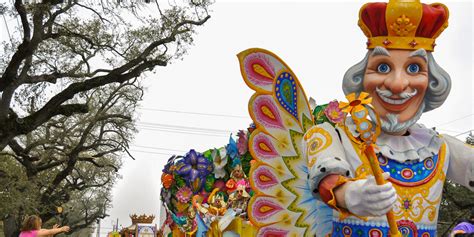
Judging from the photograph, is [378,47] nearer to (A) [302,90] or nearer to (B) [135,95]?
(A) [302,90]

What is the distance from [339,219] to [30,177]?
17.4 m

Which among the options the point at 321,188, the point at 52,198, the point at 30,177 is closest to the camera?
the point at 321,188

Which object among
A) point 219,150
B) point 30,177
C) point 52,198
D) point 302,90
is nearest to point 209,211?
point 219,150

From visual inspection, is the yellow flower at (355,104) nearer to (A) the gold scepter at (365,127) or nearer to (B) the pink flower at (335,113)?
(A) the gold scepter at (365,127)

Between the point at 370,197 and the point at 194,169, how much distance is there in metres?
8.38

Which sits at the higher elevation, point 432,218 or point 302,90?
point 302,90

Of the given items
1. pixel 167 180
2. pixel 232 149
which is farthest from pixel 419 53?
pixel 167 180

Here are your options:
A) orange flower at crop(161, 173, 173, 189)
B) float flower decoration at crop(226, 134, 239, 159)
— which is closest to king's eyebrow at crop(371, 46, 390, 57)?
float flower decoration at crop(226, 134, 239, 159)

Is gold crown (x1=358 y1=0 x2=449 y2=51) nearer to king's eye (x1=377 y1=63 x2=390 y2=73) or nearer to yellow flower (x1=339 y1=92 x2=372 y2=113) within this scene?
king's eye (x1=377 y1=63 x2=390 y2=73)

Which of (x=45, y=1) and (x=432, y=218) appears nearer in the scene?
(x=432, y=218)

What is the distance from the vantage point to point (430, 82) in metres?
3.91

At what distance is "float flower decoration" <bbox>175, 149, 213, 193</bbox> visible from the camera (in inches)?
441

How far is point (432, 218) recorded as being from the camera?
3771 millimetres

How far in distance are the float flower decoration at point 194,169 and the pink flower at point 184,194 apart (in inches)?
5.5
